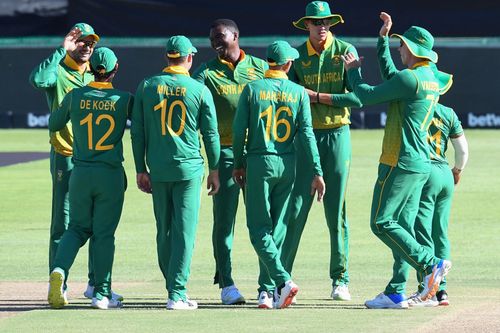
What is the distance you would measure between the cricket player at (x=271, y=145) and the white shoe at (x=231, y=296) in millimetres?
267

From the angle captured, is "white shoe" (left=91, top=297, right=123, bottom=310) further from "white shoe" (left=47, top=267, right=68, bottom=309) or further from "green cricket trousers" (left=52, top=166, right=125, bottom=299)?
"white shoe" (left=47, top=267, right=68, bottom=309)

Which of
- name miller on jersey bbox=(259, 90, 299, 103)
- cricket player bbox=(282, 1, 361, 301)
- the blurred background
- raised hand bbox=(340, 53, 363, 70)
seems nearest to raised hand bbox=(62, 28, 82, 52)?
name miller on jersey bbox=(259, 90, 299, 103)

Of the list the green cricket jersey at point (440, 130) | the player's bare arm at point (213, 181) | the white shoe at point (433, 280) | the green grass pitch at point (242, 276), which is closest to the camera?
the green grass pitch at point (242, 276)

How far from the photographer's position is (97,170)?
987 cm

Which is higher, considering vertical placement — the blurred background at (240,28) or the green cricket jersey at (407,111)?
the green cricket jersey at (407,111)

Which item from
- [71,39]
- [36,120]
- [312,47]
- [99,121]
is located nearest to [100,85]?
[99,121]

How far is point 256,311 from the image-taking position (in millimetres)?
9742

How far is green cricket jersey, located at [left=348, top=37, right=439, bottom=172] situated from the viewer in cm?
973

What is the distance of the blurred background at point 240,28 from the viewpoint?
29578mm

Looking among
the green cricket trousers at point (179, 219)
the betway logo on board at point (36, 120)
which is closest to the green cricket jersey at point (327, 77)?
the green cricket trousers at point (179, 219)

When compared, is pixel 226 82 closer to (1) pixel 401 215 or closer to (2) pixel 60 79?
(2) pixel 60 79

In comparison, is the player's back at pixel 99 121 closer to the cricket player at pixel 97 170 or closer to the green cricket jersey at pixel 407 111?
the cricket player at pixel 97 170

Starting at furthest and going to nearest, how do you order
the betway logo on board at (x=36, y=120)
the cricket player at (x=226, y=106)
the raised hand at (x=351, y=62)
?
1. the betway logo on board at (x=36, y=120)
2. the cricket player at (x=226, y=106)
3. the raised hand at (x=351, y=62)

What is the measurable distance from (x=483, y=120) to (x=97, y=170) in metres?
21.2
